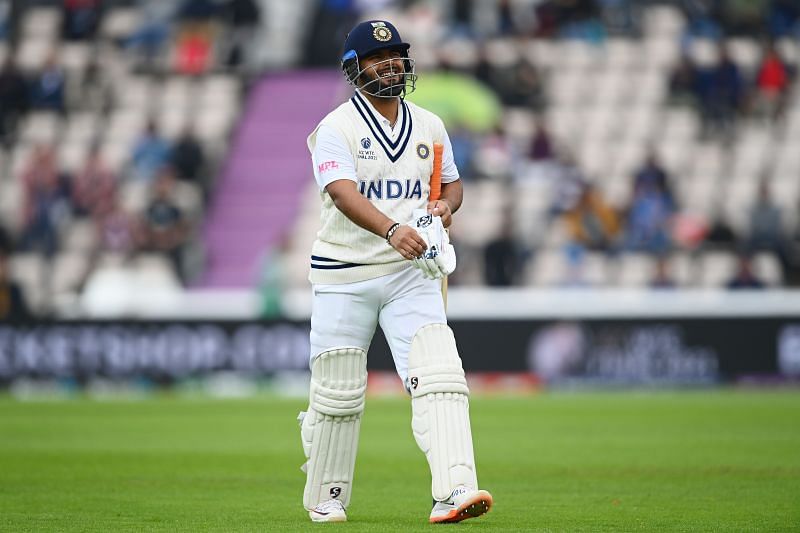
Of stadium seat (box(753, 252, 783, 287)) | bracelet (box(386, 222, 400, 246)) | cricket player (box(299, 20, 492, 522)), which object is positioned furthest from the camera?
stadium seat (box(753, 252, 783, 287))

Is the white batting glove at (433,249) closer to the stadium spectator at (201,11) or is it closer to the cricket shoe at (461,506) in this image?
the cricket shoe at (461,506)

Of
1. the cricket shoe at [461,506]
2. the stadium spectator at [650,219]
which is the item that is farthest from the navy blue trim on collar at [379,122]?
the stadium spectator at [650,219]

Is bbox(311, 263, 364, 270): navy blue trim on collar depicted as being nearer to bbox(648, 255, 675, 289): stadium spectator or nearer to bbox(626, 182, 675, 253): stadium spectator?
bbox(648, 255, 675, 289): stadium spectator

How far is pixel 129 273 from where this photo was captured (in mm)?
20797

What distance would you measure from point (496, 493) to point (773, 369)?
1049 centimetres

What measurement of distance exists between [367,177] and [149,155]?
54.7 ft

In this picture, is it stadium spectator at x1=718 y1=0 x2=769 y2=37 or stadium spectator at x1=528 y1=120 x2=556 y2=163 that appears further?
stadium spectator at x1=718 y1=0 x2=769 y2=37

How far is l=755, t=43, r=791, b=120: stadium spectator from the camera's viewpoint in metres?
22.3

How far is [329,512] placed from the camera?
21.9ft

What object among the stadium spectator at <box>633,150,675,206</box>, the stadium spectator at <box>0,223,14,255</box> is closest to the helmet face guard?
the stadium spectator at <box>633,150,675,206</box>

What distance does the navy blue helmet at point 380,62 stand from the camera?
656 cm

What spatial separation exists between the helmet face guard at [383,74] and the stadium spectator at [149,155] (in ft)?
53.3

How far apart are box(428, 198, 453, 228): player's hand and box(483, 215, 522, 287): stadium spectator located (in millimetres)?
12965

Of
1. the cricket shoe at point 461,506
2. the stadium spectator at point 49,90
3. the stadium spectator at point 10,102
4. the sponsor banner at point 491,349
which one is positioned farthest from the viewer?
the stadium spectator at point 49,90
